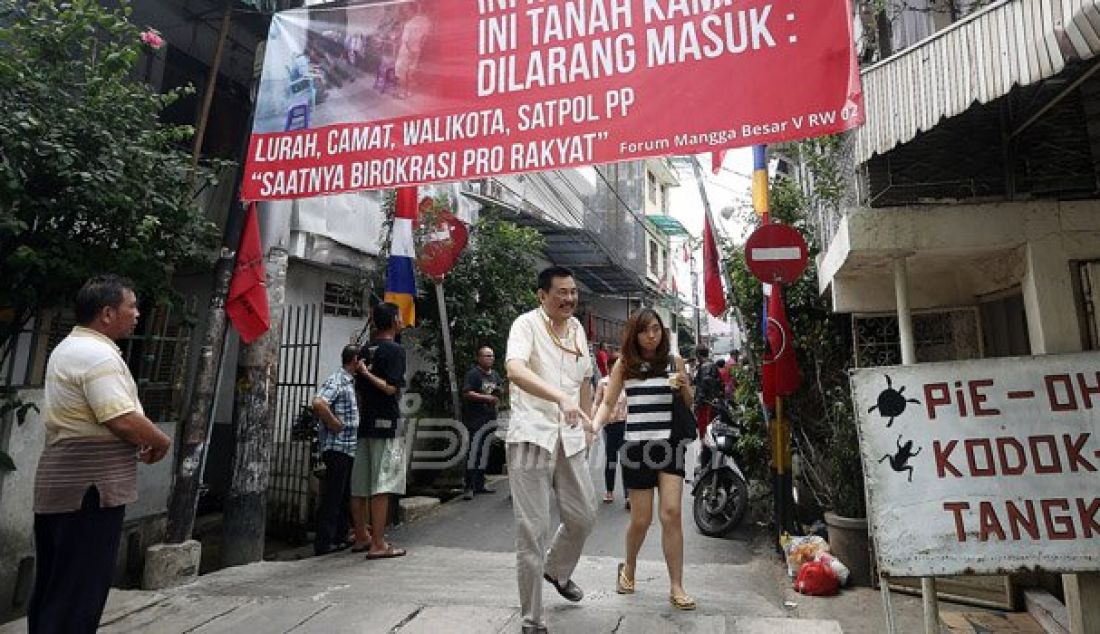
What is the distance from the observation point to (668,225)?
27250mm

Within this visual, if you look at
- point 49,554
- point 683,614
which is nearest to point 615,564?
point 683,614

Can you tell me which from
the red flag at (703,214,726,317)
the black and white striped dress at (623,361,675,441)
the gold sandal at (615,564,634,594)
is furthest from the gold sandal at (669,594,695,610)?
the red flag at (703,214,726,317)

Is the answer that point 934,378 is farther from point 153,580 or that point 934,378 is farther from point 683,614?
point 153,580

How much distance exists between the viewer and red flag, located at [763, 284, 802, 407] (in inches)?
199

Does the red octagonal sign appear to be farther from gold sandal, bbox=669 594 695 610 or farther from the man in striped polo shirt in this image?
the man in striped polo shirt

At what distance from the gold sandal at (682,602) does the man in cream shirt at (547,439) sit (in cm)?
54

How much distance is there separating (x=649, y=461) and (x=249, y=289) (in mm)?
3341

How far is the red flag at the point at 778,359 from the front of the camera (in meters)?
5.05

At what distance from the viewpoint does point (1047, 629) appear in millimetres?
3590

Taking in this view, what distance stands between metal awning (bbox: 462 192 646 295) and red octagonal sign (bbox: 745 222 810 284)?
642cm

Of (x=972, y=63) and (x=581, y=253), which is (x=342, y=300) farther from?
(x=972, y=63)

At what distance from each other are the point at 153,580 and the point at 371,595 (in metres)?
1.65

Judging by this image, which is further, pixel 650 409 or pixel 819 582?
pixel 819 582

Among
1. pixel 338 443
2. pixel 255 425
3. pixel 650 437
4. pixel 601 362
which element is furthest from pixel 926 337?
pixel 601 362
